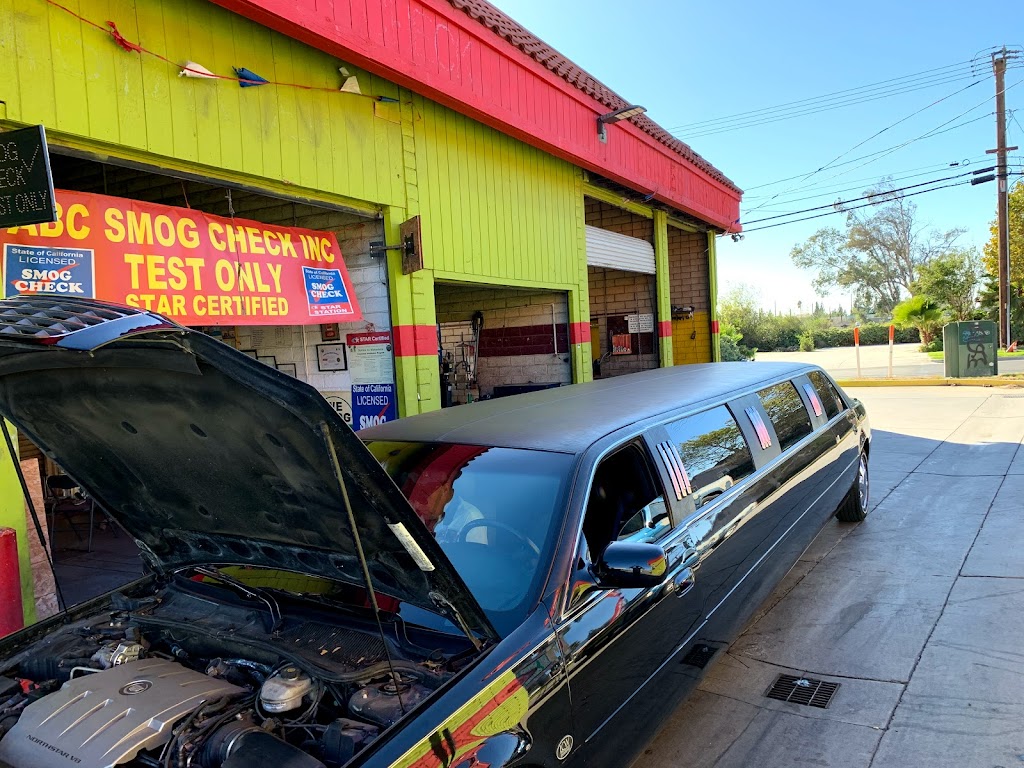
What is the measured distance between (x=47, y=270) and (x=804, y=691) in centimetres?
501

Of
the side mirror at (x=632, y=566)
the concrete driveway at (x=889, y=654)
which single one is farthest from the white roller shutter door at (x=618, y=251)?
the side mirror at (x=632, y=566)

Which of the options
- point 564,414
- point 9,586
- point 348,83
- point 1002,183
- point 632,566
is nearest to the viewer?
point 632,566

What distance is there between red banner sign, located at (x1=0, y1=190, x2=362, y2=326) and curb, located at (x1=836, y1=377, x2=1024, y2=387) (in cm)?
1445

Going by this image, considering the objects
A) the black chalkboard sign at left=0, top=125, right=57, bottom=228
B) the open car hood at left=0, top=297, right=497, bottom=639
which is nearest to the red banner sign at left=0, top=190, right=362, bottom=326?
the black chalkboard sign at left=0, top=125, right=57, bottom=228

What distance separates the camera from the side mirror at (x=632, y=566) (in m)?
2.30

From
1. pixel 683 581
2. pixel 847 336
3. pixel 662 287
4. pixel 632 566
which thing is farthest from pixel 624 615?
pixel 847 336

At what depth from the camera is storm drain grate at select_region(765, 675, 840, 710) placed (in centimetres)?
338

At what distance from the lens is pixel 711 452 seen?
11.4ft

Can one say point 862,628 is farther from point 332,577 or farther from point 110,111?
point 110,111

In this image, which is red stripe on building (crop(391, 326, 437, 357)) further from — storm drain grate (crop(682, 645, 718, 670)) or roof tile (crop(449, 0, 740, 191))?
storm drain grate (crop(682, 645, 718, 670))

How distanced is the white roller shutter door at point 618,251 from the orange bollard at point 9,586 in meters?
8.33

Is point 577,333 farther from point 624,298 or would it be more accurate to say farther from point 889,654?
point 889,654

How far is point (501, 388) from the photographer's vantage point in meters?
12.0

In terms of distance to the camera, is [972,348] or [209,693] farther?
[972,348]
